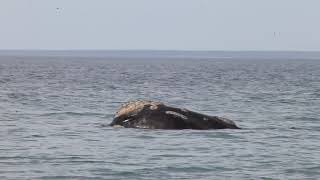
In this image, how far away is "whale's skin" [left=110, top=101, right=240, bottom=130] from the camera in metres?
30.2

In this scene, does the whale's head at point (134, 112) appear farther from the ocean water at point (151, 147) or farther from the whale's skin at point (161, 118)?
the ocean water at point (151, 147)

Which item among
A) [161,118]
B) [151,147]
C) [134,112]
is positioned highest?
[134,112]

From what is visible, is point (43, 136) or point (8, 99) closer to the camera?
point (43, 136)

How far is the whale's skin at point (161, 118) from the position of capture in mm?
30188

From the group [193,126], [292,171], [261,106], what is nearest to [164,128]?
[193,126]

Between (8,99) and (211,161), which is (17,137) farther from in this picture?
(8,99)

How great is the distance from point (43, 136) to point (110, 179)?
8.98 m

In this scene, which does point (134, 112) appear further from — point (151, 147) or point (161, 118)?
point (151, 147)

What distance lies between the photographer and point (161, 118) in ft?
101

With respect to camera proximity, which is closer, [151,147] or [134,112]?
[151,147]

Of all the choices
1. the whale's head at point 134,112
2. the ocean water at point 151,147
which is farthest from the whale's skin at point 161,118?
the ocean water at point 151,147

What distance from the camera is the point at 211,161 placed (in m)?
23.4

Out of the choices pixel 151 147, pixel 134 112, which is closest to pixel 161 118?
pixel 134 112

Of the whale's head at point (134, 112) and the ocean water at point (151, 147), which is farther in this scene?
the whale's head at point (134, 112)
